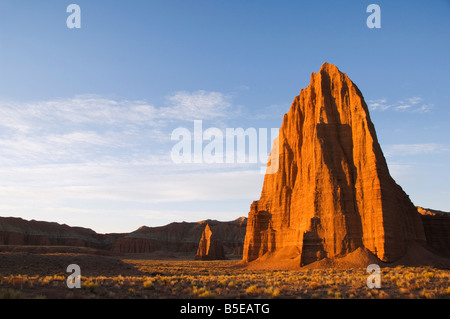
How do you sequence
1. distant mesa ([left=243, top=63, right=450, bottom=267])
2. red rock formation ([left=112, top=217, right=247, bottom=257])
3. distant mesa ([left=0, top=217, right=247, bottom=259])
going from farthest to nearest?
red rock formation ([left=112, top=217, right=247, bottom=257]) → distant mesa ([left=0, top=217, right=247, bottom=259]) → distant mesa ([left=243, top=63, right=450, bottom=267])

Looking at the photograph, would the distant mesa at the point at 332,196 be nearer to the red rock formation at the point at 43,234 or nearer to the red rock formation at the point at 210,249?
the red rock formation at the point at 210,249

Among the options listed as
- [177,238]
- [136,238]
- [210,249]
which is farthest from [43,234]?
[210,249]

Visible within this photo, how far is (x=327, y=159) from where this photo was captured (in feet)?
158

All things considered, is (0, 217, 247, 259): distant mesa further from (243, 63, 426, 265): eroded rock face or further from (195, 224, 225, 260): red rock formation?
(243, 63, 426, 265): eroded rock face

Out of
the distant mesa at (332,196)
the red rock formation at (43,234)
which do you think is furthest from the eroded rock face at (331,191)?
the red rock formation at (43,234)

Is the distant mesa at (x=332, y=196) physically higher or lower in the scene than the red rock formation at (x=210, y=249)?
higher

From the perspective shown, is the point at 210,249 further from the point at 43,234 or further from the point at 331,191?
the point at 43,234

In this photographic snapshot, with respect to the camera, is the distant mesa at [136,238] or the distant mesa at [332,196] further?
the distant mesa at [136,238]

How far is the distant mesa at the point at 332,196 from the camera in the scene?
140 feet

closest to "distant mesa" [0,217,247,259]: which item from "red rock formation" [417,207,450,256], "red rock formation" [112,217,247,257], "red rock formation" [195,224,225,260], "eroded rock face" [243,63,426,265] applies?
"red rock formation" [112,217,247,257]

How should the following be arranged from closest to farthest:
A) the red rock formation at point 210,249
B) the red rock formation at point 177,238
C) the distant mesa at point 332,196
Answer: the distant mesa at point 332,196
the red rock formation at point 210,249
the red rock formation at point 177,238

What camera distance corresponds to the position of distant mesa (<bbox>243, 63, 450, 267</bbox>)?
140 feet

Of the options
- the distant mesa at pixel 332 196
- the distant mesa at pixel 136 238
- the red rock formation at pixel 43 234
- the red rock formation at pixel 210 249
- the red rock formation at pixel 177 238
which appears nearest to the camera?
the distant mesa at pixel 332 196

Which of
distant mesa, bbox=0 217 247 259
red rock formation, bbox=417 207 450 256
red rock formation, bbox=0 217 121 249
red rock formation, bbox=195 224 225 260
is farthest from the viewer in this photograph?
distant mesa, bbox=0 217 247 259
